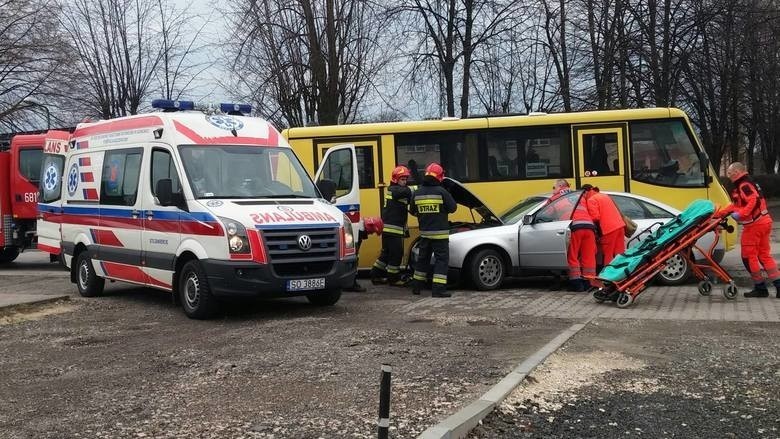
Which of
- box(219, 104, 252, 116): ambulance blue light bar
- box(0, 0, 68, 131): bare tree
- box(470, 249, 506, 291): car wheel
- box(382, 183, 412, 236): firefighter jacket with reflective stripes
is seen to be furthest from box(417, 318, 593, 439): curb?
box(0, 0, 68, 131): bare tree

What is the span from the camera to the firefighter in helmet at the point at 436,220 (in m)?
10.0

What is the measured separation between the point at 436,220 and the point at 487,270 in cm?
147

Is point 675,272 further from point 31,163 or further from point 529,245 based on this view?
point 31,163

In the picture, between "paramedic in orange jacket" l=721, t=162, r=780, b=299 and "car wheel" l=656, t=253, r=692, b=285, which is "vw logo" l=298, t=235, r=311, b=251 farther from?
"car wheel" l=656, t=253, r=692, b=285

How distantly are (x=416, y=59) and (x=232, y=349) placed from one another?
16800mm

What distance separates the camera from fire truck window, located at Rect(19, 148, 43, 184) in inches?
679

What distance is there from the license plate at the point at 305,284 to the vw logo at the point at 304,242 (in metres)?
0.38

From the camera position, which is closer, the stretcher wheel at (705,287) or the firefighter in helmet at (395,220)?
the stretcher wheel at (705,287)

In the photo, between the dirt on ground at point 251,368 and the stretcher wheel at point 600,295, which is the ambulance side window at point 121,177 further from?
the stretcher wheel at point 600,295

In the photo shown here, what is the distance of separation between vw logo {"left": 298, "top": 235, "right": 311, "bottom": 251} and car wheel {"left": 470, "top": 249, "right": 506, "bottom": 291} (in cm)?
340

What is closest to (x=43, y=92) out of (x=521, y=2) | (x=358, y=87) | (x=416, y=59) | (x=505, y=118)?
(x=358, y=87)

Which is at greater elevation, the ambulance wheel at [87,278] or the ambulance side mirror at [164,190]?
the ambulance side mirror at [164,190]

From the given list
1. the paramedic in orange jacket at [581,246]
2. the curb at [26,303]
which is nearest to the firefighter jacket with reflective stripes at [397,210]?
the paramedic in orange jacket at [581,246]

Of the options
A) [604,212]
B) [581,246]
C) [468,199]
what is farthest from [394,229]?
[604,212]
